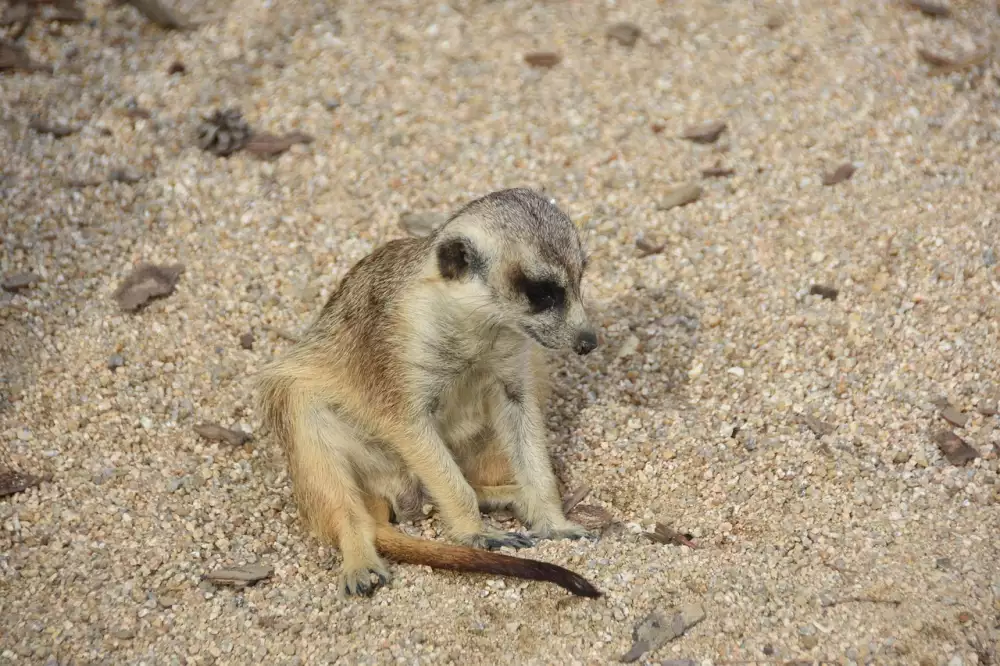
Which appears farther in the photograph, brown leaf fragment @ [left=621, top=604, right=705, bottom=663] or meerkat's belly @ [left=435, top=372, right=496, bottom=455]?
meerkat's belly @ [left=435, top=372, right=496, bottom=455]

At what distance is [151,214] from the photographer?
5.27 m

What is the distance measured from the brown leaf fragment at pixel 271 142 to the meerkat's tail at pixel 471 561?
2620 millimetres

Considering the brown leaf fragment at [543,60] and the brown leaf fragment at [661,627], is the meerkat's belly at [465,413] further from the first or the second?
the brown leaf fragment at [543,60]

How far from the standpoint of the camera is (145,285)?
16.0ft

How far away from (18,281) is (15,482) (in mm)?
1230

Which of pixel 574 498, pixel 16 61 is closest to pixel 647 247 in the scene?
pixel 574 498

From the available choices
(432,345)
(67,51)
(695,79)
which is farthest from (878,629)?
(67,51)

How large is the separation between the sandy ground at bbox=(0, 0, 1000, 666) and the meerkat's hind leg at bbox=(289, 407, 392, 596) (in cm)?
12

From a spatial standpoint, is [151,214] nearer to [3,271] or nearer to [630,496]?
[3,271]

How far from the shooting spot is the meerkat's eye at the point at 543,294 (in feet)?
11.2

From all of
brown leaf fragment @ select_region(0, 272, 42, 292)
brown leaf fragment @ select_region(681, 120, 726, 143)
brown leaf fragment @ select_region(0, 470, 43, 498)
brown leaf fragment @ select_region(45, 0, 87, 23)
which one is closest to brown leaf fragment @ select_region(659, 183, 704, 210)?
brown leaf fragment @ select_region(681, 120, 726, 143)

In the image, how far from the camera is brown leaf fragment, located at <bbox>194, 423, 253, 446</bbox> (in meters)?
4.27

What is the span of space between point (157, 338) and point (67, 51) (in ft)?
7.96

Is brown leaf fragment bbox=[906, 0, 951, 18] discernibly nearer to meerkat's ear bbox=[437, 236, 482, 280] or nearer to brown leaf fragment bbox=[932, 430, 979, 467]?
brown leaf fragment bbox=[932, 430, 979, 467]
